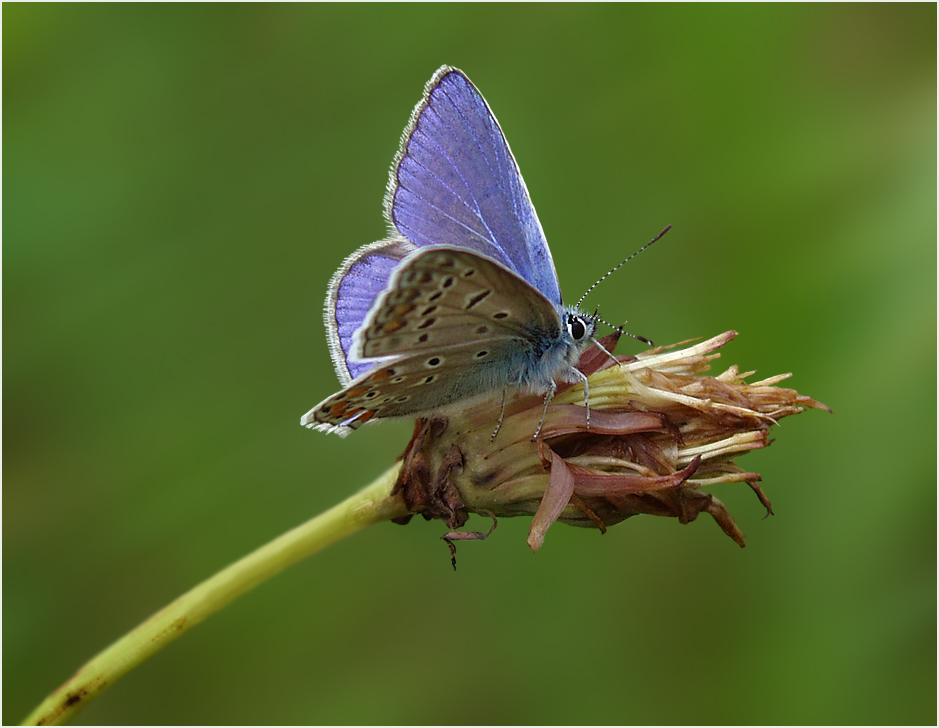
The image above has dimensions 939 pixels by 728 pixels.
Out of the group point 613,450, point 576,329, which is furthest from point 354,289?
point 613,450

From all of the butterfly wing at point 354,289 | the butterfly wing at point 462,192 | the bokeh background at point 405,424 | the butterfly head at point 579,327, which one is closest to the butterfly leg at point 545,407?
the butterfly head at point 579,327

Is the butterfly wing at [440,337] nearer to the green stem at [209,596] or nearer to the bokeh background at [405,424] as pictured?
the green stem at [209,596]

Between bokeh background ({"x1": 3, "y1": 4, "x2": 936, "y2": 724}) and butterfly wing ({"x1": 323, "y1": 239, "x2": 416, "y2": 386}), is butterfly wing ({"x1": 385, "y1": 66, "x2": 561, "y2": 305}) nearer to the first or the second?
butterfly wing ({"x1": 323, "y1": 239, "x2": 416, "y2": 386})

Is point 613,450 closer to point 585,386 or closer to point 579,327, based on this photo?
point 585,386

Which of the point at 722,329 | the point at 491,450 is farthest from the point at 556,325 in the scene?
the point at 722,329

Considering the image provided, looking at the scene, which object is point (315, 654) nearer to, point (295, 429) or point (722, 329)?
point (295, 429)

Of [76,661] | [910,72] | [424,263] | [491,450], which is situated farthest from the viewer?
[910,72]
